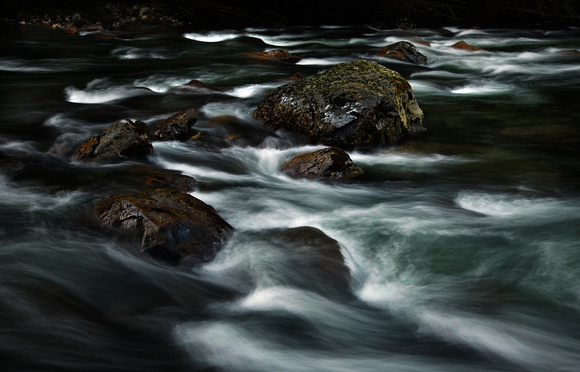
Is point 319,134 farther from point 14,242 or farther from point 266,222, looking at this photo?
point 14,242

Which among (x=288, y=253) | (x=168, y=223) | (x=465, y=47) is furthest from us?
(x=465, y=47)

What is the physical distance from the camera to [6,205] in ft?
16.9

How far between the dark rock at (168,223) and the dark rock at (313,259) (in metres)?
0.57

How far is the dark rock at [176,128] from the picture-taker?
7.16 metres

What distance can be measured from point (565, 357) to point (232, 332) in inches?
79.3

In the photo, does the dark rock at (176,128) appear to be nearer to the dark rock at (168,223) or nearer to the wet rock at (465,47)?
the dark rock at (168,223)

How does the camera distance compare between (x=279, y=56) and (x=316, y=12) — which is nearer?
(x=279, y=56)

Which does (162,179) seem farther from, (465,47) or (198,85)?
(465,47)

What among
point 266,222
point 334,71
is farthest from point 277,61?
point 266,222

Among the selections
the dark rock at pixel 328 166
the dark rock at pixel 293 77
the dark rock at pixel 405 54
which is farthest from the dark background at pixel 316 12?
the dark rock at pixel 328 166

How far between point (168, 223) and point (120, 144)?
244 cm

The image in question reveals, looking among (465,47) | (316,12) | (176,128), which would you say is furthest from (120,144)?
(316,12)

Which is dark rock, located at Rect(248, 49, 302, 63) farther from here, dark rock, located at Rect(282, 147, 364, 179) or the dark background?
the dark background

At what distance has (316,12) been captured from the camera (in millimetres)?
21734
